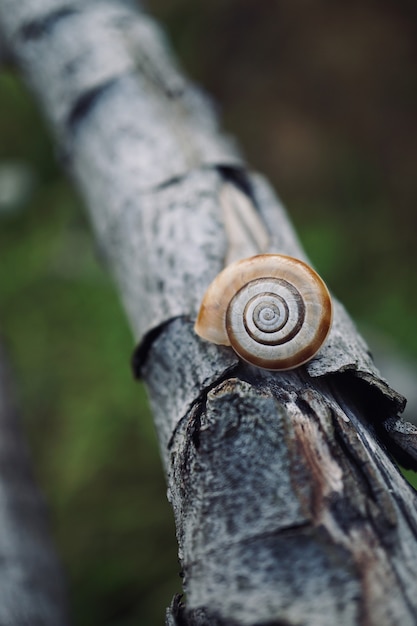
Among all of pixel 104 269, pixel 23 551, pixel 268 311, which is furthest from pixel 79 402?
pixel 268 311

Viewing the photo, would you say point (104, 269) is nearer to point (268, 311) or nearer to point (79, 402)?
point (79, 402)

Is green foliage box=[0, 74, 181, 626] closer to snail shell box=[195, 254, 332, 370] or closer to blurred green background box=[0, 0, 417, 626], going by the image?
blurred green background box=[0, 0, 417, 626]

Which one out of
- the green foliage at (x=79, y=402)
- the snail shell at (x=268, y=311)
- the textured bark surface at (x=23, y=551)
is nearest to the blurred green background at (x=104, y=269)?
the green foliage at (x=79, y=402)

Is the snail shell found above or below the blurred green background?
below

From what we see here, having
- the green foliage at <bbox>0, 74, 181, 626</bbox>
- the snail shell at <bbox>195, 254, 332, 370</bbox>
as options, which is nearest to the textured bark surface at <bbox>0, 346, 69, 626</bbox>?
the green foliage at <bbox>0, 74, 181, 626</bbox>

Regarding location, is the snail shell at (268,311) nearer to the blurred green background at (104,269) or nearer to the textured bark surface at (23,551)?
the textured bark surface at (23,551)

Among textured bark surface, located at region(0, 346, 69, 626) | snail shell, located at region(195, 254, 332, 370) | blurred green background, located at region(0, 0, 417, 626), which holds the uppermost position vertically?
blurred green background, located at region(0, 0, 417, 626)

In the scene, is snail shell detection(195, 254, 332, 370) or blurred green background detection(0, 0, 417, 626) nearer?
snail shell detection(195, 254, 332, 370)

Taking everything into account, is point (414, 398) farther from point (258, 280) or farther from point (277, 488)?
point (277, 488)
